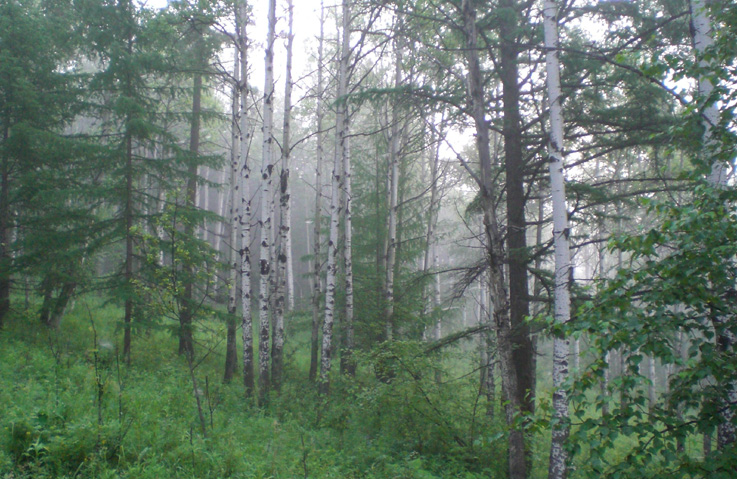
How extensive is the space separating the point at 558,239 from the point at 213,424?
6011mm

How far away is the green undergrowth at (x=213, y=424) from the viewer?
5.32 m

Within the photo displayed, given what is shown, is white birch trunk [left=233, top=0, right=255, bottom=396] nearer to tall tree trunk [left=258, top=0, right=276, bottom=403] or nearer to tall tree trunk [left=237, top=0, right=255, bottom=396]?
tall tree trunk [left=237, top=0, right=255, bottom=396]

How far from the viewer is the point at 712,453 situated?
3.21m

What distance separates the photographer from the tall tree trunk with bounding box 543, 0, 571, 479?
6098mm

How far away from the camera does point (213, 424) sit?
7.18m

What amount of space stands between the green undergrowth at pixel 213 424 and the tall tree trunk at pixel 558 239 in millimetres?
1445

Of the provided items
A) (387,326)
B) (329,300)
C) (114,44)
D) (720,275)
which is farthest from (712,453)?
(114,44)

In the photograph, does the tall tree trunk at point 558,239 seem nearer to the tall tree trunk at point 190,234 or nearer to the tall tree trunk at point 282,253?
the tall tree trunk at point 282,253

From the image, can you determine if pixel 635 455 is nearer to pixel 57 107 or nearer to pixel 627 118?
pixel 627 118

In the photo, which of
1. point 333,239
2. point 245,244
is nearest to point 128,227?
point 245,244

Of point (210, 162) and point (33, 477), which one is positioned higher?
point (210, 162)

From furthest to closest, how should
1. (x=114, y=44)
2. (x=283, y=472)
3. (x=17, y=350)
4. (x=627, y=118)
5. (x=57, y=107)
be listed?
(x=57, y=107) → (x=114, y=44) → (x=17, y=350) → (x=627, y=118) → (x=283, y=472)

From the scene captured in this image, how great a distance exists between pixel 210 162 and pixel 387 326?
6808 mm

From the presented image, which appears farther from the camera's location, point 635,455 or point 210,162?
point 210,162
